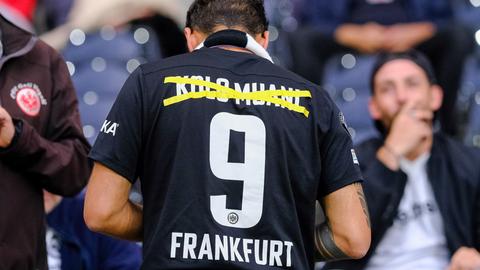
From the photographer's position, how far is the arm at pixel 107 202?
122 inches

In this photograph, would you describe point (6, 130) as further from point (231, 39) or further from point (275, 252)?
point (275, 252)

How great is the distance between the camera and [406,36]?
6.89 meters

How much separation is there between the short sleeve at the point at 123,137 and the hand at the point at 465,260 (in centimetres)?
191

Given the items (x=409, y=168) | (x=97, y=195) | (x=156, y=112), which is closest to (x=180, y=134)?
(x=156, y=112)

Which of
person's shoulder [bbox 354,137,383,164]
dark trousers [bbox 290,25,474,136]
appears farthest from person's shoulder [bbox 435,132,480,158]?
A: dark trousers [bbox 290,25,474,136]

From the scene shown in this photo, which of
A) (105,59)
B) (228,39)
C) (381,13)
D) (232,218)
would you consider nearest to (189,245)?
(232,218)

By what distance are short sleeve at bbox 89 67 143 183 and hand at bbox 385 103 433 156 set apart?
6.76 ft

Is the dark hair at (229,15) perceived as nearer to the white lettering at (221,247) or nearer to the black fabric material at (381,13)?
the white lettering at (221,247)

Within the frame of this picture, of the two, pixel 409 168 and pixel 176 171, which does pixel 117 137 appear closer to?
pixel 176 171

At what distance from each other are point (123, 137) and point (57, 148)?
2.22 feet

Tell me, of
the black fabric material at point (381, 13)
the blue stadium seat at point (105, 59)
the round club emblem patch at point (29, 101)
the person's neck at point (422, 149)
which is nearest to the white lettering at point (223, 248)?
the round club emblem patch at point (29, 101)

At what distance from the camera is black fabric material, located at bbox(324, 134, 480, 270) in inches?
187

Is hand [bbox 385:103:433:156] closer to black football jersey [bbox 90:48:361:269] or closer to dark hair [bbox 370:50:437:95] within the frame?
dark hair [bbox 370:50:437:95]

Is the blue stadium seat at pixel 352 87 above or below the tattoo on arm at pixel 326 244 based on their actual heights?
below
